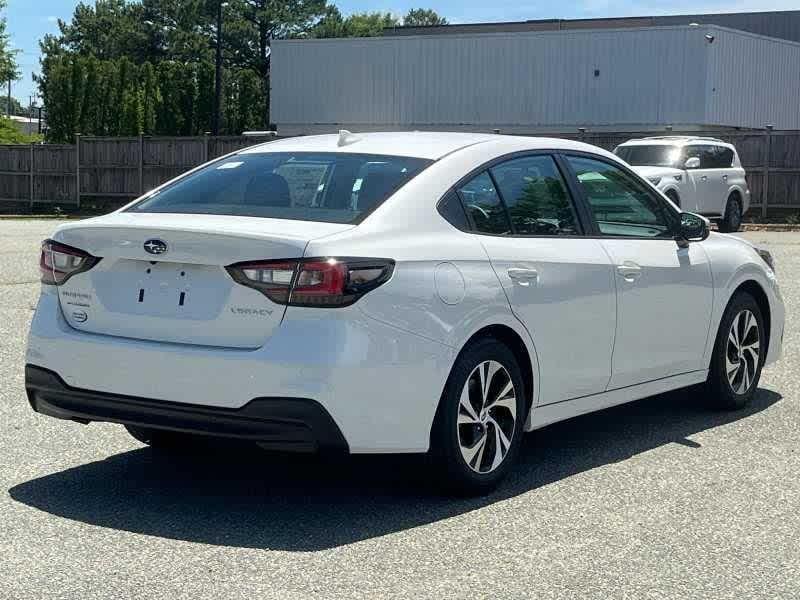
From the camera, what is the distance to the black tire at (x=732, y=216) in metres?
25.8

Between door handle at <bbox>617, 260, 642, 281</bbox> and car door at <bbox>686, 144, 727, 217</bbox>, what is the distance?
18.0 meters

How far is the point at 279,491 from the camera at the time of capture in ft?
18.8

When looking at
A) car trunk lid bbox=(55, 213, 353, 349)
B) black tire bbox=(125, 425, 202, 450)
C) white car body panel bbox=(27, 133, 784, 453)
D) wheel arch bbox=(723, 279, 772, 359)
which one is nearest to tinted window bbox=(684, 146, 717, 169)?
wheel arch bbox=(723, 279, 772, 359)

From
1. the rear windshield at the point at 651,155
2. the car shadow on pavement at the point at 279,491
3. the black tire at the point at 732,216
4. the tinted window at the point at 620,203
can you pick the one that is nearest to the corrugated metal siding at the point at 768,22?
the black tire at the point at 732,216

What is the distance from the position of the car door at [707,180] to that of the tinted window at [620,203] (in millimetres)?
17468

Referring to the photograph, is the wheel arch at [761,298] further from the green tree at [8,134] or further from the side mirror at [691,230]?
the green tree at [8,134]

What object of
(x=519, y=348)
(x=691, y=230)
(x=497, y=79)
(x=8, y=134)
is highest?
(x=497, y=79)

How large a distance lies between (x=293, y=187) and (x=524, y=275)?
43.5 inches

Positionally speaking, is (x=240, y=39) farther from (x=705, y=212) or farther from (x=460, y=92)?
(x=705, y=212)

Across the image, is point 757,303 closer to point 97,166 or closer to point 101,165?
point 101,165

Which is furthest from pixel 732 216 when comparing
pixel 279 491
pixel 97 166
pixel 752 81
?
pixel 279 491

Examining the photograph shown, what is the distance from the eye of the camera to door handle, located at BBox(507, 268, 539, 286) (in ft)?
19.0

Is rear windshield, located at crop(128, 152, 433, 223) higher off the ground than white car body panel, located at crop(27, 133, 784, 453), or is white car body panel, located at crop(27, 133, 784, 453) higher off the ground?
rear windshield, located at crop(128, 152, 433, 223)

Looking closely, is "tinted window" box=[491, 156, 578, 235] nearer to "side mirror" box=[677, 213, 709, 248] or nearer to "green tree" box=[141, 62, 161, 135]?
"side mirror" box=[677, 213, 709, 248]
